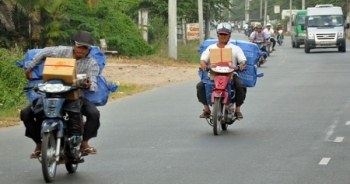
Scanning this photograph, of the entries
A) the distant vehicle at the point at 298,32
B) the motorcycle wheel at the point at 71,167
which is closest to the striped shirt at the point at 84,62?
the motorcycle wheel at the point at 71,167

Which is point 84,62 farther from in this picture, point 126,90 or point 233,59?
point 126,90

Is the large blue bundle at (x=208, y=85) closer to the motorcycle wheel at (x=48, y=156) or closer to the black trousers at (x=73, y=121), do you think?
the black trousers at (x=73, y=121)

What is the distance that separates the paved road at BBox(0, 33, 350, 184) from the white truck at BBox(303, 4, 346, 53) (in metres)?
24.8

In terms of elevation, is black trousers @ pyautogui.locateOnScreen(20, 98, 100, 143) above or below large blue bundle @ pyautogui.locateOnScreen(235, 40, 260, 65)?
below

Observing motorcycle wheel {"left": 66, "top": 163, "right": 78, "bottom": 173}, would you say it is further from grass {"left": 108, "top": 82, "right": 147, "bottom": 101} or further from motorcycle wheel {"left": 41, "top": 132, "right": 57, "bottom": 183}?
grass {"left": 108, "top": 82, "right": 147, "bottom": 101}

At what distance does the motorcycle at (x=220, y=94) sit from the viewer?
488 inches

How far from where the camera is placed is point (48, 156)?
27.7ft

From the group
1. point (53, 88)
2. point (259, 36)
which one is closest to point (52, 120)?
point (53, 88)

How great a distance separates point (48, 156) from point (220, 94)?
4.45 m

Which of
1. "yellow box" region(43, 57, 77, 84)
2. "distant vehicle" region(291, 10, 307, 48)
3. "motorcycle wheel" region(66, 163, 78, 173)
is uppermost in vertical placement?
"yellow box" region(43, 57, 77, 84)

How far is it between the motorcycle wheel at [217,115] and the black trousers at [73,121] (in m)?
3.60

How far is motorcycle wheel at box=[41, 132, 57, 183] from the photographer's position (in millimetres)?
8266

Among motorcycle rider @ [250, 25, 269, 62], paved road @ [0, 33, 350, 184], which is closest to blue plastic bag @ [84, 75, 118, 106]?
paved road @ [0, 33, 350, 184]

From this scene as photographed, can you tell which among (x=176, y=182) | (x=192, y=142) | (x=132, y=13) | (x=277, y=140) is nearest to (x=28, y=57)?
(x=176, y=182)
